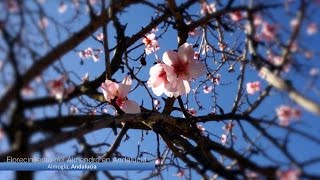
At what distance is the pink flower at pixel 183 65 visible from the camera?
1843 millimetres

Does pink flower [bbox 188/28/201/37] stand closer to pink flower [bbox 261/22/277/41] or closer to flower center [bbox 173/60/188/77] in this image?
flower center [bbox 173/60/188/77]

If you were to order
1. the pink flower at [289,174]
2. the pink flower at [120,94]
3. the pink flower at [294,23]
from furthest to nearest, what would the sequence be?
the pink flower at [120,94] < the pink flower at [294,23] < the pink flower at [289,174]

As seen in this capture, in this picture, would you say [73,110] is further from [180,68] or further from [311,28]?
[311,28]

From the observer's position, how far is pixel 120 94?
1762 mm

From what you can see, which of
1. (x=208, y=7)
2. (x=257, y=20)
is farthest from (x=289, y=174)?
(x=208, y=7)

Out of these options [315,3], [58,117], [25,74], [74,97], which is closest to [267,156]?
[315,3]

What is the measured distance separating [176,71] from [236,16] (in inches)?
15.1

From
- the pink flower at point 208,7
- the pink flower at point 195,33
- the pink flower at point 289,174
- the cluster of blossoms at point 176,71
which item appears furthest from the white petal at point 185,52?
the pink flower at point 289,174

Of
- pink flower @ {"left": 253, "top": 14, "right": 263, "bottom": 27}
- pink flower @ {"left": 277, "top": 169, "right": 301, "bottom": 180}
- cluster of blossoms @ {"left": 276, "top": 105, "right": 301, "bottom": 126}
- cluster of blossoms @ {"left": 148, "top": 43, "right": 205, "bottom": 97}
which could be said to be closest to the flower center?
cluster of blossoms @ {"left": 148, "top": 43, "right": 205, "bottom": 97}

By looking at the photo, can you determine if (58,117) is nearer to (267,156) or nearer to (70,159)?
(70,159)

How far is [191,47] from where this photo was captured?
6.17 feet

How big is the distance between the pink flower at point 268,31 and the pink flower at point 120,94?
2.11 ft

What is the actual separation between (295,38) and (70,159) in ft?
3.32

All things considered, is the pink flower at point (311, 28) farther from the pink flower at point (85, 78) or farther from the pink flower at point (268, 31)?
the pink flower at point (85, 78)
